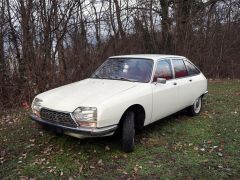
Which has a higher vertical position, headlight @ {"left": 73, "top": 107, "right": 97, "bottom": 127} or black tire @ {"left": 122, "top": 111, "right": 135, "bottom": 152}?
headlight @ {"left": 73, "top": 107, "right": 97, "bottom": 127}

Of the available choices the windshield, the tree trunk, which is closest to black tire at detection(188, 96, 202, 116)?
the windshield

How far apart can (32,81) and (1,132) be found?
10.9 ft

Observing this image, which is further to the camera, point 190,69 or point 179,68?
point 190,69

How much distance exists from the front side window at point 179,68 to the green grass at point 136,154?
45.4 inches

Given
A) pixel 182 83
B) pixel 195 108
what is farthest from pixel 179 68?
pixel 195 108

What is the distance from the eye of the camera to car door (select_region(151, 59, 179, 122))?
5.91 metres

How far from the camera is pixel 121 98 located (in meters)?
5.09

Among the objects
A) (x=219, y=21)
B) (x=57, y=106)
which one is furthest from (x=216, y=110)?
(x=219, y=21)

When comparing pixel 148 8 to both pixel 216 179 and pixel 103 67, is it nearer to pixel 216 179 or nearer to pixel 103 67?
pixel 103 67

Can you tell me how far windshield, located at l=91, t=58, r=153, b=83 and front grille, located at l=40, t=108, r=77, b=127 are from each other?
1.62 meters

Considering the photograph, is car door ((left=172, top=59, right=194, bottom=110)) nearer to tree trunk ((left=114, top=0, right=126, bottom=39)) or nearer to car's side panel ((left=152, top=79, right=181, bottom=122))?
car's side panel ((left=152, top=79, right=181, bottom=122))

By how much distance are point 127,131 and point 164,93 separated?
1.39 meters

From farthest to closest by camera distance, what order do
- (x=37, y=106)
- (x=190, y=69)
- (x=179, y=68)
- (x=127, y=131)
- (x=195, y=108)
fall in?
(x=195, y=108)
(x=190, y=69)
(x=179, y=68)
(x=37, y=106)
(x=127, y=131)

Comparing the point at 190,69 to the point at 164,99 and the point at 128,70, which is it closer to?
the point at 164,99
